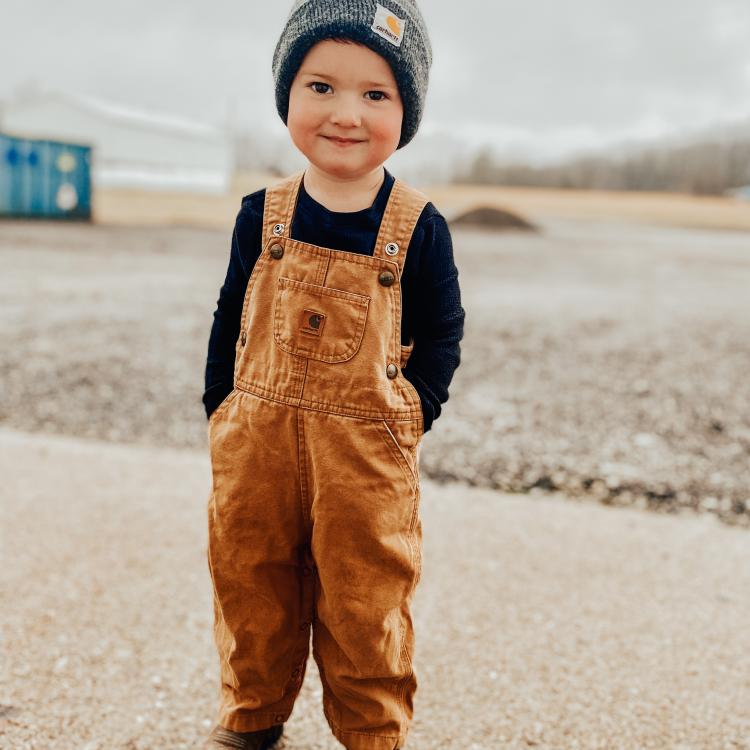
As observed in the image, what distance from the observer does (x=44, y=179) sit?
673 inches

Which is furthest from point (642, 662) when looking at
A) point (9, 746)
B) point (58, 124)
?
point (58, 124)

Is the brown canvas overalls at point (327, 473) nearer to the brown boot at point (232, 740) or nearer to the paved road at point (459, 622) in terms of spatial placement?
the brown boot at point (232, 740)

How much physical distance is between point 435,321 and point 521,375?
3.71 m

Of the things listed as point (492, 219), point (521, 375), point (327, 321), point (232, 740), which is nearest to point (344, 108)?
point (327, 321)

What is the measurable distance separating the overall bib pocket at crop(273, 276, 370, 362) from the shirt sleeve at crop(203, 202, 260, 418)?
0.16 m

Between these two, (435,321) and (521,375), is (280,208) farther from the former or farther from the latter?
(521,375)

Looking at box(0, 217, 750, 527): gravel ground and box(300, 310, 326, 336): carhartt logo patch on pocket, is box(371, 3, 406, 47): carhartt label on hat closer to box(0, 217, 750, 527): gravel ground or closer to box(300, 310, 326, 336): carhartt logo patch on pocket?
box(300, 310, 326, 336): carhartt logo patch on pocket

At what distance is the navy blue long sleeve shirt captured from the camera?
1.54 metres

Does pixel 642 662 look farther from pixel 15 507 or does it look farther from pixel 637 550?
pixel 15 507

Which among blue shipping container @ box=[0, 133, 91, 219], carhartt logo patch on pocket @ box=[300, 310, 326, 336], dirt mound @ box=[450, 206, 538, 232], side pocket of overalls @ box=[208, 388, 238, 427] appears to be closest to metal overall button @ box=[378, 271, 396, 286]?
carhartt logo patch on pocket @ box=[300, 310, 326, 336]

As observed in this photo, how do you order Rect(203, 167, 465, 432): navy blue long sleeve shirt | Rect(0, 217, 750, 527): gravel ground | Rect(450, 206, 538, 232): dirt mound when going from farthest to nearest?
Rect(450, 206, 538, 232): dirt mound, Rect(0, 217, 750, 527): gravel ground, Rect(203, 167, 465, 432): navy blue long sleeve shirt

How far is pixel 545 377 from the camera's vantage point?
5.15 m

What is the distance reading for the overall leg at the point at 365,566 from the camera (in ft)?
4.95

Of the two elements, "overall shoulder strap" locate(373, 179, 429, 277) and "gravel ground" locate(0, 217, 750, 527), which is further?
"gravel ground" locate(0, 217, 750, 527)
